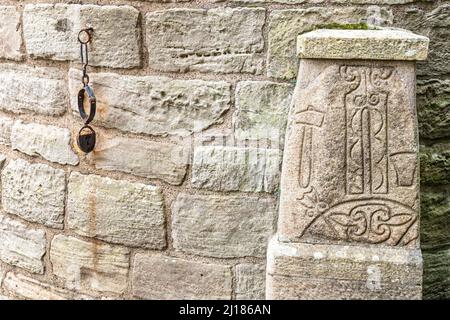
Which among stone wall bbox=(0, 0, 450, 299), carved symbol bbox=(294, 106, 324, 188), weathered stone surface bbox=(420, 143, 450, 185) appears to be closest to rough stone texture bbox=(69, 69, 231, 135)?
stone wall bbox=(0, 0, 450, 299)

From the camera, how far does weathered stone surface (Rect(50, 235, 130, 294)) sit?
2703 millimetres

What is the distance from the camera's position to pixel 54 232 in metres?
2.86

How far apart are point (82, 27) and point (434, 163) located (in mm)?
1501

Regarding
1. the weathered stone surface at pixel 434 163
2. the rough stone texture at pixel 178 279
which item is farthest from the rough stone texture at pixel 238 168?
the weathered stone surface at pixel 434 163

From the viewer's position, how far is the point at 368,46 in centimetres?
208

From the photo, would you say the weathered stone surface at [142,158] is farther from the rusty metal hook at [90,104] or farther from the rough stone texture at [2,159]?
the rough stone texture at [2,159]

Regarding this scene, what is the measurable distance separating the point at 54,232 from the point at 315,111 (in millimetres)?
1372

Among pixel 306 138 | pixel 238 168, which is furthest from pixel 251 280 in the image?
pixel 306 138

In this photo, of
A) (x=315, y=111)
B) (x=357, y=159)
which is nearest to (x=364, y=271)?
(x=357, y=159)

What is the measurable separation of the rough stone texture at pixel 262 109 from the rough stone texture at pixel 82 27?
0.44m

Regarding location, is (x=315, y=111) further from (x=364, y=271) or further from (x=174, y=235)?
(x=174, y=235)

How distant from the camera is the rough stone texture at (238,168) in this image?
96.3 inches

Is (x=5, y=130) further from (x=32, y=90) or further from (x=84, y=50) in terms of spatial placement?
(x=84, y=50)

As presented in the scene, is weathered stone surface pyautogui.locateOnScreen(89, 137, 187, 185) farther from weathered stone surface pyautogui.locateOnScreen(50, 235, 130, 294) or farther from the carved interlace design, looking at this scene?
the carved interlace design
